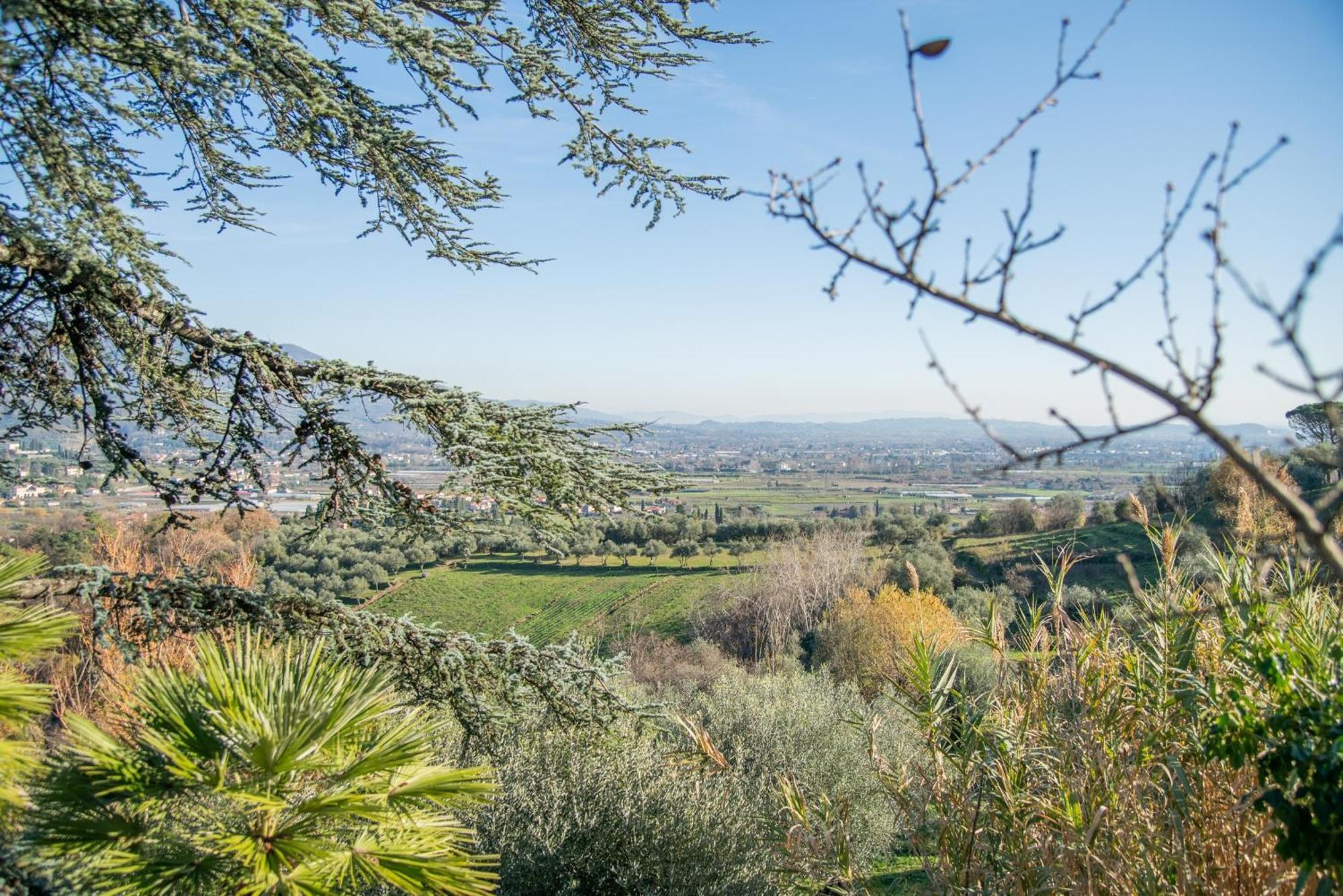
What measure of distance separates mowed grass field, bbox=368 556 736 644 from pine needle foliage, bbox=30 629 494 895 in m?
29.4

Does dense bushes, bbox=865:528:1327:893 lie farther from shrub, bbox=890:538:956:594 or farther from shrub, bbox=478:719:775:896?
shrub, bbox=890:538:956:594

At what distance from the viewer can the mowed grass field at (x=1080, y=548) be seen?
3012cm

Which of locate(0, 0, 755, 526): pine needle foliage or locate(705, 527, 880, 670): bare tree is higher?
locate(0, 0, 755, 526): pine needle foliage

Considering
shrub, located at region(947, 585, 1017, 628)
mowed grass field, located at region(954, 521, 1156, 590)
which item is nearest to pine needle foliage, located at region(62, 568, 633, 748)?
shrub, located at region(947, 585, 1017, 628)

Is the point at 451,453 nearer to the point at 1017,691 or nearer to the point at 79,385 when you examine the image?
the point at 79,385

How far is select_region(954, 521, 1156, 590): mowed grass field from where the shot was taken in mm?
30125

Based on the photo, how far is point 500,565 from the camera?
45.2 m

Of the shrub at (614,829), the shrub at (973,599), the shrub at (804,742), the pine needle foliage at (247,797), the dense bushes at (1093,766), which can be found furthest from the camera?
the shrub at (973,599)

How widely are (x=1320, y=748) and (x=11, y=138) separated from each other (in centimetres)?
414

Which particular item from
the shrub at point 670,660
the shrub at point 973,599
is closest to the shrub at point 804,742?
the shrub at point 670,660

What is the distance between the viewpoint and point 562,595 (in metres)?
39.6

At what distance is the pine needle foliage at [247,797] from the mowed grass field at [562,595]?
29.4 m

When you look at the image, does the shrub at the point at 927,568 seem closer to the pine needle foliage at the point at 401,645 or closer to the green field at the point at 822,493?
the green field at the point at 822,493

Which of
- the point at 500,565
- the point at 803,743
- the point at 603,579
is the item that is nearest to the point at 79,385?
the point at 803,743
